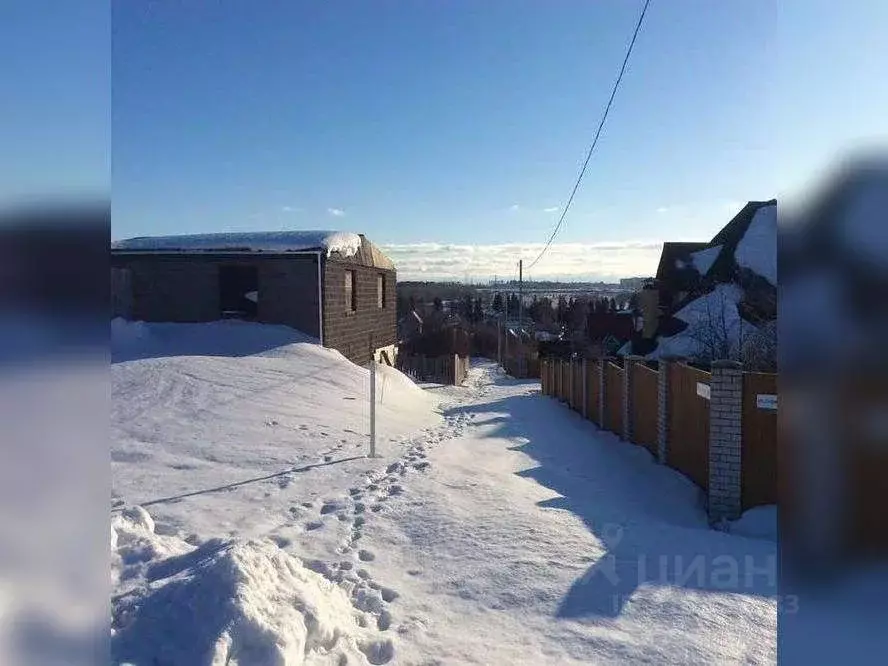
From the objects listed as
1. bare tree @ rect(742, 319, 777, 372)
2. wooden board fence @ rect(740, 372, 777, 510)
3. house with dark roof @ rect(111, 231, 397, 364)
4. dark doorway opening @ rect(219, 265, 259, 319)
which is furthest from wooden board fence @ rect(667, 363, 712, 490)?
dark doorway opening @ rect(219, 265, 259, 319)

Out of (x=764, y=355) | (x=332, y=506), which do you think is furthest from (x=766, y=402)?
(x=332, y=506)

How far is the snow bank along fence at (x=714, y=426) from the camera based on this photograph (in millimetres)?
6449

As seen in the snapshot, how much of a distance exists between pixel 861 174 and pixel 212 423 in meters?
8.62

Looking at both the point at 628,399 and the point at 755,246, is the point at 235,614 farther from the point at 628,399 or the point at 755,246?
the point at 755,246

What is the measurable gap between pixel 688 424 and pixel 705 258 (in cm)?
1331

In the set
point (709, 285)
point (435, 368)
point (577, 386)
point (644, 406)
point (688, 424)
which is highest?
point (709, 285)

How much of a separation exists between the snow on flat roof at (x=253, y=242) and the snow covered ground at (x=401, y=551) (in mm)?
6400

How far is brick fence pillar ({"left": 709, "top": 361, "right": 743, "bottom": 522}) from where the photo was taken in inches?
258

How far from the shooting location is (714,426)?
Answer: 6688 millimetres

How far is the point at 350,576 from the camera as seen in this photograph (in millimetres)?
4168

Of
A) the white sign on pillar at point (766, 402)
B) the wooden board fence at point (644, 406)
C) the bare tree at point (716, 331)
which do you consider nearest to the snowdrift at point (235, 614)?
the white sign on pillar at point (766, 402)

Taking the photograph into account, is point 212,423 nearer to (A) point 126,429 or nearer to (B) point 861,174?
(A) point 126,429

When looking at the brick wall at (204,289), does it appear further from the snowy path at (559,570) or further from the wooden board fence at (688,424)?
the wooden board fence at (688,424)

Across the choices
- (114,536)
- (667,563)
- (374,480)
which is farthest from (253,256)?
(667,563)
